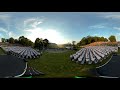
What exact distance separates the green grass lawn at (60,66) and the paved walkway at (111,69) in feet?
0.29

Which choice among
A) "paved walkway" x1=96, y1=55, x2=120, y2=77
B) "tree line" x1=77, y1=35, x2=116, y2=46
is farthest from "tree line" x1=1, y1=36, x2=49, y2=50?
"paved walkway" x1=96, y1=55, x2=120, y2=77

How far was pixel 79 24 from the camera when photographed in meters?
3.18

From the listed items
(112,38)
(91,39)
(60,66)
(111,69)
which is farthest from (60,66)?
(112,38)

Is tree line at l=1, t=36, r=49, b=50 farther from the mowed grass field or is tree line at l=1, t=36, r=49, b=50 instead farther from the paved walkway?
the paved walkway

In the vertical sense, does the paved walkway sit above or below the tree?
below

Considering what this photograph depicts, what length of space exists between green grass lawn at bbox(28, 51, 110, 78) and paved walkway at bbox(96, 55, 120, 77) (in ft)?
0.29

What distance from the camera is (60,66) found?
3166 millimetres

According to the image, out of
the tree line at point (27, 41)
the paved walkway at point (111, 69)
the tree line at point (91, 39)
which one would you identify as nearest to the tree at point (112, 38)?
the tree line at point (91, 39)

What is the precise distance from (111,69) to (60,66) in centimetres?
84

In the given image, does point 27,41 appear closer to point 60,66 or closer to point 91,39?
point 60,66

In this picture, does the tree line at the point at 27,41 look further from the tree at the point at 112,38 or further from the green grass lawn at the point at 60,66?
the tree at the point at 112,38

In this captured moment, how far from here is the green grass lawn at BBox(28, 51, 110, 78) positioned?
3.14 meters
